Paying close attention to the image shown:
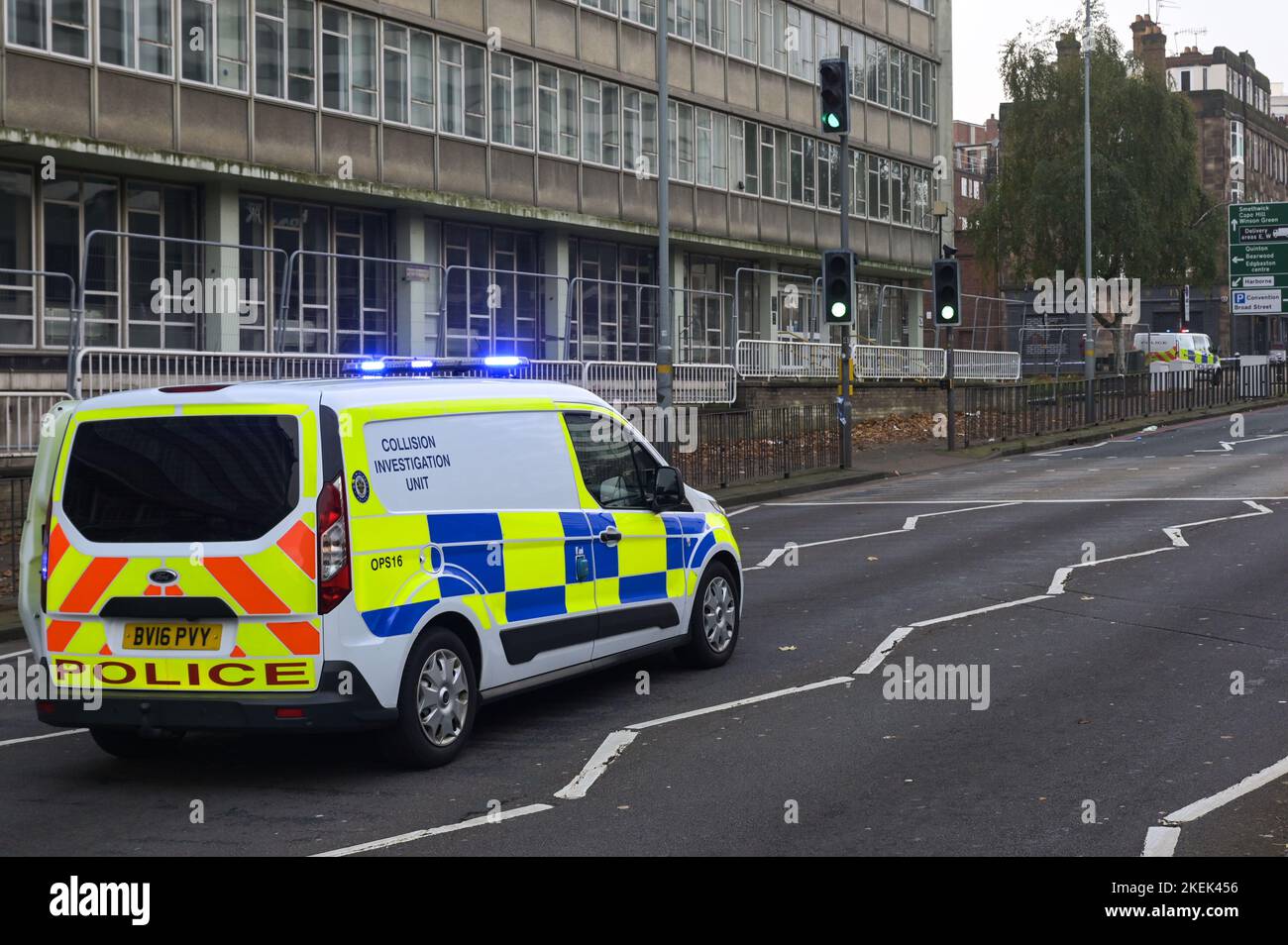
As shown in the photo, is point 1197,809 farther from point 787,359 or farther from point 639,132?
point 639,132

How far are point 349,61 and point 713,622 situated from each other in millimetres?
22182

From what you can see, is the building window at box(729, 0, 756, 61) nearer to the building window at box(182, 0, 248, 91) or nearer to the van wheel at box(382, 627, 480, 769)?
the building window at box(182, 0, 248, 91)

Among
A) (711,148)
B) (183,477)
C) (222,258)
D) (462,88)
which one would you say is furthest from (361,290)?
(183,477)

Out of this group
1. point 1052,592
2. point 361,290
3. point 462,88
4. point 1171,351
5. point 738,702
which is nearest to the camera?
point 738,702

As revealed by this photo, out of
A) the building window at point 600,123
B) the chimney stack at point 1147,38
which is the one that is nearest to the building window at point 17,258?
the building window at point 600,123

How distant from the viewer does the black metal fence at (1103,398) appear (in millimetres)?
37250

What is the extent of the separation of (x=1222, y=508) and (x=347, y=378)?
15.4 metres

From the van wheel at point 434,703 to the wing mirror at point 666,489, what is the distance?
239 cm

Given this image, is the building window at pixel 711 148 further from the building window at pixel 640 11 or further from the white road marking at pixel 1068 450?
the white road marking at pixel 1068 450

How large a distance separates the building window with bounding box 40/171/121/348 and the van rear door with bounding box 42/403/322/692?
62.5 ft

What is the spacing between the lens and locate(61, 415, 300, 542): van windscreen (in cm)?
800

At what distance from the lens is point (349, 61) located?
30938mm

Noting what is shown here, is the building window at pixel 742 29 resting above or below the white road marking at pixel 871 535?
above
